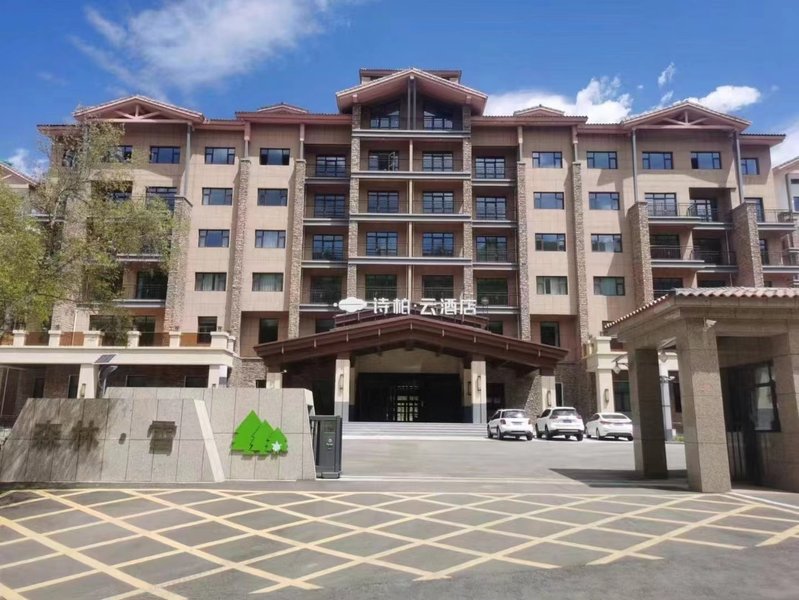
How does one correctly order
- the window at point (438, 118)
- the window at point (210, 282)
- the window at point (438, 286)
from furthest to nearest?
the window at point (438, 118)
the window at point (438, 286)
the window at point (210, 282)

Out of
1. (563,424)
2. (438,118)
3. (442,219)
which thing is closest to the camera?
(563,424)

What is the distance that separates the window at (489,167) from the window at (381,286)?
9.43 metres

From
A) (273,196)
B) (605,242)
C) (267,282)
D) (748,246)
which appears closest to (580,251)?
(605,242)

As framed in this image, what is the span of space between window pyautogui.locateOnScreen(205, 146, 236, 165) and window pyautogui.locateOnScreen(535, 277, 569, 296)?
21.9 meters

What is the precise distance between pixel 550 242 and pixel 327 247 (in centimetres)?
1481

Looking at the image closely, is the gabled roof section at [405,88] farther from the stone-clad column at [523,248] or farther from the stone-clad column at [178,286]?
the stone-clad column at [178,286]

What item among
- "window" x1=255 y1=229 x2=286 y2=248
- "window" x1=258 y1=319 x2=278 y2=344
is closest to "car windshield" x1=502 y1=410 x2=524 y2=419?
"window" x1=258 y1=319 x2=278 y2=344

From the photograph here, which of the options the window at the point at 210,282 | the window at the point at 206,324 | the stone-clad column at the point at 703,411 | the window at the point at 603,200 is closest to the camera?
the stone-clad column at the point at 703,411

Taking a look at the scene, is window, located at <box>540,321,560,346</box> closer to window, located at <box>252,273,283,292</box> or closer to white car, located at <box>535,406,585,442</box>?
white car, located at <box>535,406,585,442</box>

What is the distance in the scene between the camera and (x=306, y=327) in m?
37.8

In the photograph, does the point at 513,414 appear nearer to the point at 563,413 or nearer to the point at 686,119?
the point at 563,413

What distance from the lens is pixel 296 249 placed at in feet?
122

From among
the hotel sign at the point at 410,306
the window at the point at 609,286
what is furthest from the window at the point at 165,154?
the window at the point at 609,286

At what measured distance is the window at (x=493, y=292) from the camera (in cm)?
3794
